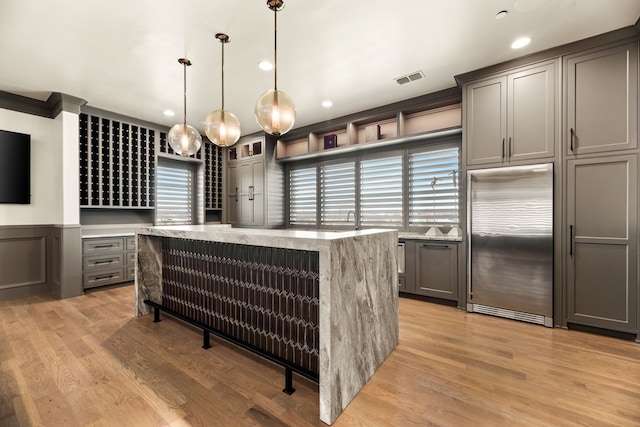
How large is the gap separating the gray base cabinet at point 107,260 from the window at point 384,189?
2.88m

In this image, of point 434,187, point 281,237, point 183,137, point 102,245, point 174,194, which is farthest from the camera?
point 174,194

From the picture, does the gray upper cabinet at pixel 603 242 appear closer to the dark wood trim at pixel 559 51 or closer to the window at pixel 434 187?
the dark wood trim at pixel 559 51

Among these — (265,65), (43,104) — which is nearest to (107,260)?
(43,104)

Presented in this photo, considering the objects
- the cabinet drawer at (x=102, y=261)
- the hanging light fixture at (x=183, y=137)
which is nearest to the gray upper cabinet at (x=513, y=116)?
the hanging light fixture at (x=183, y=137)

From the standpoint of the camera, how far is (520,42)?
2.72 m

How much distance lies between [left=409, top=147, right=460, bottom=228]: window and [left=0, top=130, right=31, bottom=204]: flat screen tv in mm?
5364

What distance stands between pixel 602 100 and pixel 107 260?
6.39m

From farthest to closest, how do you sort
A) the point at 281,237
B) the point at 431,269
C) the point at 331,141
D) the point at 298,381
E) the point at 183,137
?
the point at 331,141 → the point at 431,269 → the point at 183,137 → the point at 298,381 → the point at 281,237

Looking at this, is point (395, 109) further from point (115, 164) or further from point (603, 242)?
point (115, 164)

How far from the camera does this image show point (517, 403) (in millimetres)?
1718

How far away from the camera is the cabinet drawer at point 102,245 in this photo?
4.15m

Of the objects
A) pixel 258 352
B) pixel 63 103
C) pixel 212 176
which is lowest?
pixel 258 352

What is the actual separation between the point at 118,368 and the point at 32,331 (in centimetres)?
146

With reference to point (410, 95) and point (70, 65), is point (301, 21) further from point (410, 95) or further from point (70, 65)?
point (70, 65)
